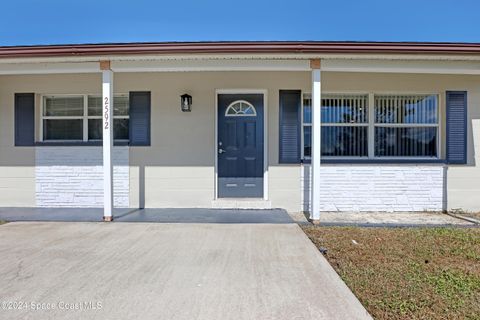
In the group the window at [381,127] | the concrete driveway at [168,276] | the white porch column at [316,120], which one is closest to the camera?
the concrete driveway at [168,276]

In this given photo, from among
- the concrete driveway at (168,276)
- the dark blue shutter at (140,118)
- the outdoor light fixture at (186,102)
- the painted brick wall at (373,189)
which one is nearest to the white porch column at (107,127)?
the concrete driveway at (168,276)

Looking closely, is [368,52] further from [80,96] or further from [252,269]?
[80,96]

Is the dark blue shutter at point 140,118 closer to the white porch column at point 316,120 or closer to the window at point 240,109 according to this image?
the window at point 240,109

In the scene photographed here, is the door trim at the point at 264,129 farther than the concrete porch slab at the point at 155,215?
Yes

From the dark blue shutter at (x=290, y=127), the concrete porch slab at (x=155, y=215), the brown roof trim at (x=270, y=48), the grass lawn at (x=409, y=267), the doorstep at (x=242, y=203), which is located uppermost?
the brown roof trim at (x=270, y=48)

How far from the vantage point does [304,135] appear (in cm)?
675

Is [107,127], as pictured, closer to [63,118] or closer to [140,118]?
[140,118]

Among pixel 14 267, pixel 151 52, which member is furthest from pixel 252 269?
pixel 151 52

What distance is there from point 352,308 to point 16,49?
6.21 m

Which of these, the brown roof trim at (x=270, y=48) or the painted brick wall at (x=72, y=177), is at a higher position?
the brown roof trim at (x=270, y=48)

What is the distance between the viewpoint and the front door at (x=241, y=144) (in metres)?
6.74

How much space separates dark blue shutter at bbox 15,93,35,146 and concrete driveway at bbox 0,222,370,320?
8.28ft

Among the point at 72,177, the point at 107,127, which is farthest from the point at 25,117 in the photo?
the point at 107,127

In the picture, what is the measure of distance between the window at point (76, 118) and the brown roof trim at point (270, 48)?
5.58 feet
